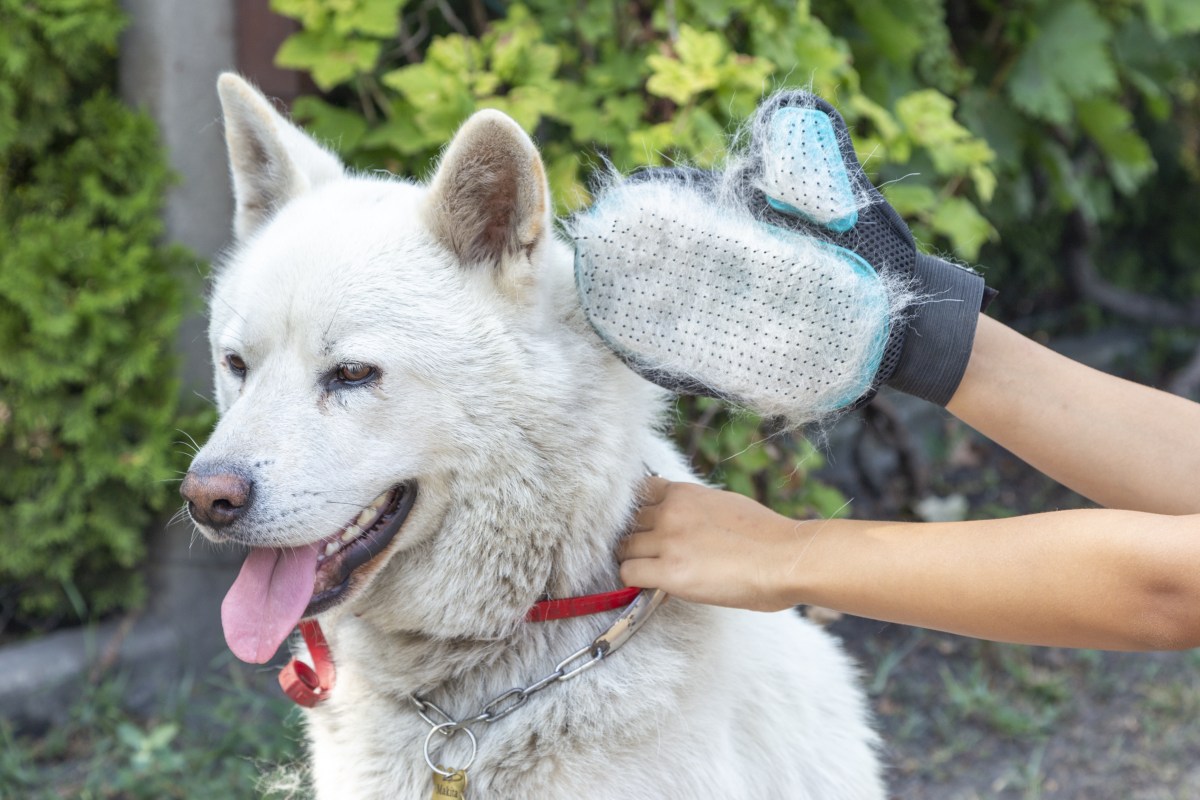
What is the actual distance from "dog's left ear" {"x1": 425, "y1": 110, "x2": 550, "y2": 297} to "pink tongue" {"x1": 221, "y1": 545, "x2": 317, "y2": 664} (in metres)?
0.59

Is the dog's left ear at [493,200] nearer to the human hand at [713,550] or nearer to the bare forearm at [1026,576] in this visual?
the human hand at [713,550]

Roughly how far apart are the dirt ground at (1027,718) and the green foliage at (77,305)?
2699 mm

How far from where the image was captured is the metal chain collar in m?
1.84

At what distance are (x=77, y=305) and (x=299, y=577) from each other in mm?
2016

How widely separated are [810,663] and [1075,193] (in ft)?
11.5

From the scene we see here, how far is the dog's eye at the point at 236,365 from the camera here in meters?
1.94

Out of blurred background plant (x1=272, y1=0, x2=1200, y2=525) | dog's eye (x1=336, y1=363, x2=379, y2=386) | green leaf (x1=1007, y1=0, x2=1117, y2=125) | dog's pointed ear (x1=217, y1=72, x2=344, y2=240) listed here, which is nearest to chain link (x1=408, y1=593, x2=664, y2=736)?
blurred background plant (x1=272, y1=0, x2=1200, y2=525)

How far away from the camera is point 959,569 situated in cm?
160

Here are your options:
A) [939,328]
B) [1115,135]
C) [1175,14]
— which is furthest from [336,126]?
[1175,14]

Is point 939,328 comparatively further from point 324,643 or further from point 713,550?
point 324,643

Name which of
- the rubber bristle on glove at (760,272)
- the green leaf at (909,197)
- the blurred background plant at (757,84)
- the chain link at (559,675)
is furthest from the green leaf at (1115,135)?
the chain link at (559,675)

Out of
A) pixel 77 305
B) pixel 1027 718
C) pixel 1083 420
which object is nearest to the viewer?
pixel 1083 420

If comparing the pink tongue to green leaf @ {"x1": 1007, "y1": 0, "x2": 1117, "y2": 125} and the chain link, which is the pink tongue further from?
green leaf @ {"x1": 1007, "y1": 0, "x2": 1117, "y2": 125}

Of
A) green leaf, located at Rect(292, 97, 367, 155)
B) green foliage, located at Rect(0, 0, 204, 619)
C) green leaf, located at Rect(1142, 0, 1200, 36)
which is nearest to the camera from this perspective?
green leaf, located at Rect(292, 97, 367, 155)
